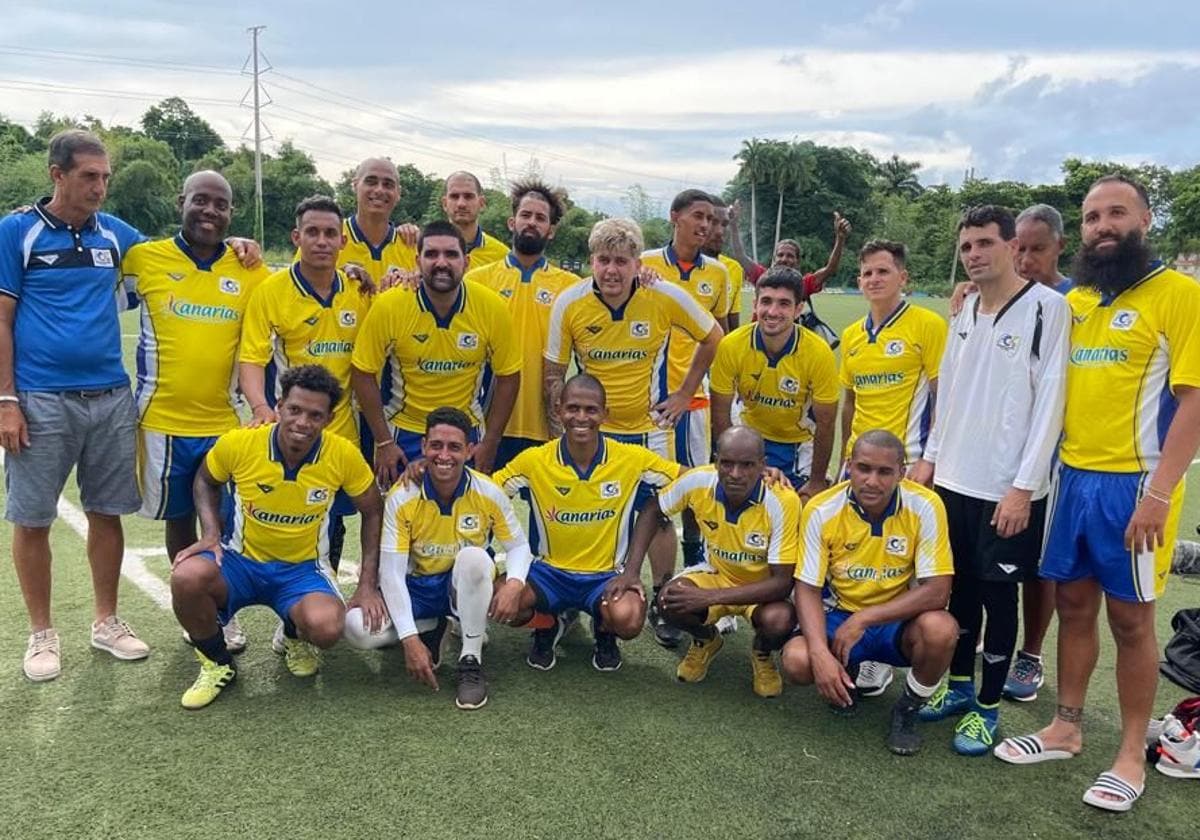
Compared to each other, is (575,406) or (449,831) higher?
A: (575,406)

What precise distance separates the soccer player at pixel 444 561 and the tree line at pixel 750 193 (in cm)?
3008

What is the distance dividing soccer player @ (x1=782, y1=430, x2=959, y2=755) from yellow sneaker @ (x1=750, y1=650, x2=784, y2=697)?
0.92ft

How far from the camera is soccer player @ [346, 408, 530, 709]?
3.99 m

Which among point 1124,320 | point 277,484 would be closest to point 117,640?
point 277,484

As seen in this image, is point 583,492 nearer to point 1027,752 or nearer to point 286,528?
point 286,528

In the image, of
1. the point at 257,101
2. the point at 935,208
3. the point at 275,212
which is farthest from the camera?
the point at 935,208

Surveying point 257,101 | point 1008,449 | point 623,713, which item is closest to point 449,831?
point 623,713

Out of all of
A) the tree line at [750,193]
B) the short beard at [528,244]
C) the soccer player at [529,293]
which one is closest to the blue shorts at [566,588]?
the soccer player at [529,293]

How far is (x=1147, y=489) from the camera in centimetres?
318

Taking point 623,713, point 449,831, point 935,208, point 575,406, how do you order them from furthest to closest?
point 935,208 < point 575,406 < point 623,713 < point 449,831

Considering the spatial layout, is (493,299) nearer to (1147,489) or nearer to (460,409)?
(460,409)

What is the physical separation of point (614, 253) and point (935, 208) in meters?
79.1

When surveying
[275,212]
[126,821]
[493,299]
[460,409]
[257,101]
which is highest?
[257,101]

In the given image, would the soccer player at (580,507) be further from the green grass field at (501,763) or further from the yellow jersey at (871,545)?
the yellow jersey at (871,545)
